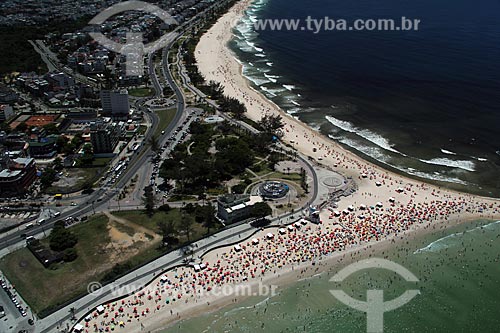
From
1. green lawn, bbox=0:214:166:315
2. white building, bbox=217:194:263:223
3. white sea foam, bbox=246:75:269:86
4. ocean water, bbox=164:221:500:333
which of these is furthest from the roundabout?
white sea foam, bbox=246:75:269:86

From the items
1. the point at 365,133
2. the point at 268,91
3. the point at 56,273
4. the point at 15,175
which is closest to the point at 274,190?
the point at 56,273

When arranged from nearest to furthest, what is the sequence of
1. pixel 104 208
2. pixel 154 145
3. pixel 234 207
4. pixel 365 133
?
pixel 234 207, pixel 104 208, pixel 154 145, pixel 365 133

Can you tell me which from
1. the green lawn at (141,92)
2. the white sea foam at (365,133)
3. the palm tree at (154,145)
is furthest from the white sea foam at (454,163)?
the green lawn at (141,92)

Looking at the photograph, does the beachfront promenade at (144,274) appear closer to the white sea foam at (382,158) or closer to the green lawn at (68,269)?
the green lawn at (68,269)

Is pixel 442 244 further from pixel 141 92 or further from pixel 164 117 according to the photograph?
pixel 141 92

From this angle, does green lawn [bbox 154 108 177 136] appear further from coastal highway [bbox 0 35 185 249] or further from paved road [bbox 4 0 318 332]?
paved road [bbox 4 0 318 332]

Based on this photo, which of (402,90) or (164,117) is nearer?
(164,117)

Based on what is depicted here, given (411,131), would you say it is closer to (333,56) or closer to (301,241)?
(301,241)
